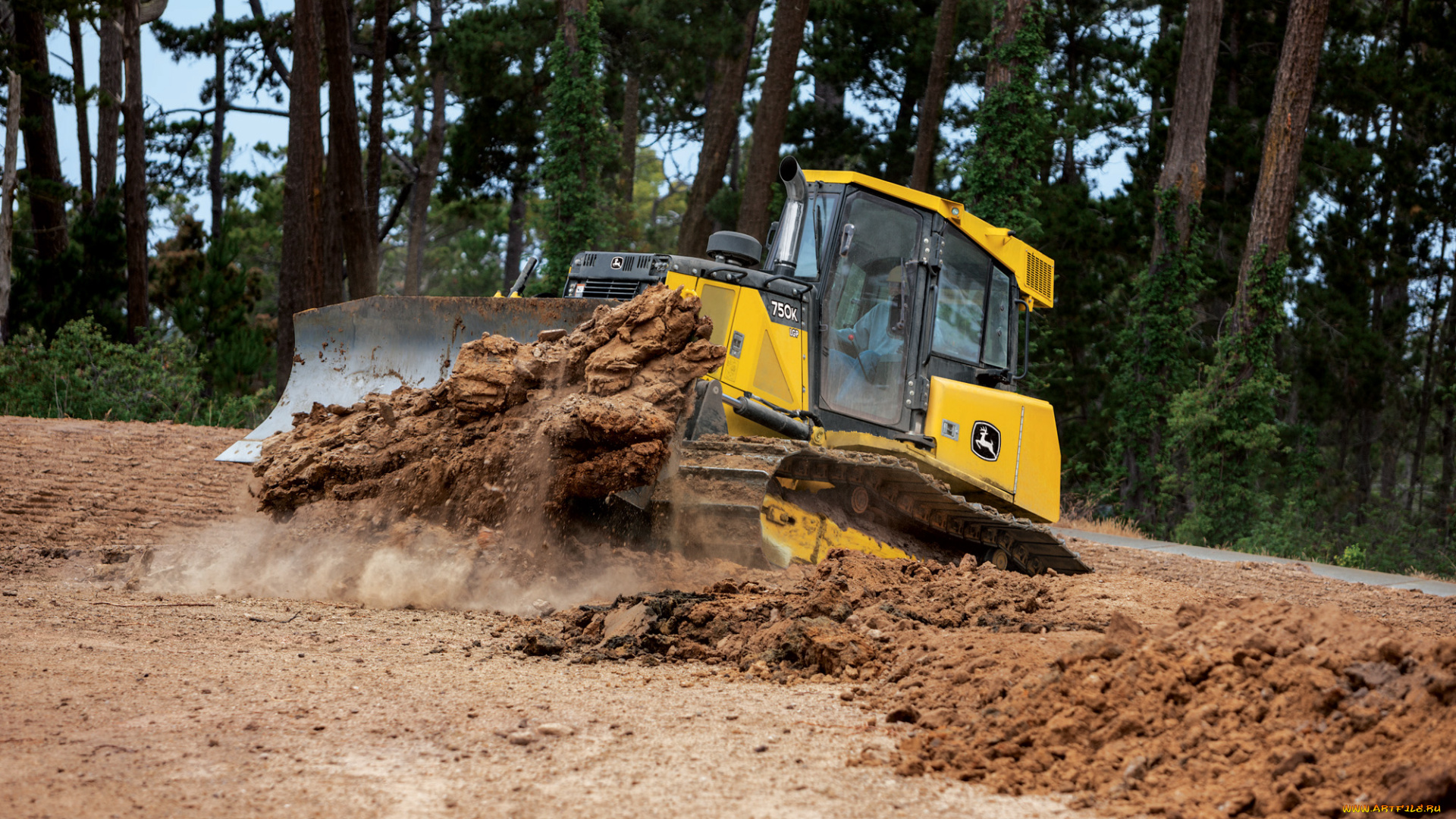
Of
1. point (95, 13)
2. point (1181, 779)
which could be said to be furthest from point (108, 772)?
point (95, 13)

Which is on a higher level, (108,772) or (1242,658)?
(1242,658)

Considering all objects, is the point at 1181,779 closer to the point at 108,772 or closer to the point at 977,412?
the point at 108,772

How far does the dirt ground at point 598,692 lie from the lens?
A: 3.04 metres

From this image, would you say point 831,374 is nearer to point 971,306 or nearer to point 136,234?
point 971,306

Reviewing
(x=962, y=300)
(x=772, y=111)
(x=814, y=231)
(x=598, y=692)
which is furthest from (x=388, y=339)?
(x=772, y=111)

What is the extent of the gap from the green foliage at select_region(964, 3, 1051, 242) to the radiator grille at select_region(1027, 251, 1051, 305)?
892cm

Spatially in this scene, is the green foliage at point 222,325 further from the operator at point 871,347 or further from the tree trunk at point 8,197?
the operator at point 871,347

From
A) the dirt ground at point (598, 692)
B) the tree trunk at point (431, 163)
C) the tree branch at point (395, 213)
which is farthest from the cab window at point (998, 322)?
the tree trunk at point (431, 163)

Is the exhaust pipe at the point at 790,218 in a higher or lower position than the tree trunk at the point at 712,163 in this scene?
lower

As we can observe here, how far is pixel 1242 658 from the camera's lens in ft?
11.9

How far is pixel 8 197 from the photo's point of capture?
16594 millimetres

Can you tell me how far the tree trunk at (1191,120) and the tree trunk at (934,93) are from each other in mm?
4772

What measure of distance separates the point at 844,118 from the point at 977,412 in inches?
838

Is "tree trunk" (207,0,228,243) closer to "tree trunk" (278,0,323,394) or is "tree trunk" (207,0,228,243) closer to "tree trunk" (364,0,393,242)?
"tree trunk" (364,0,393,242)
